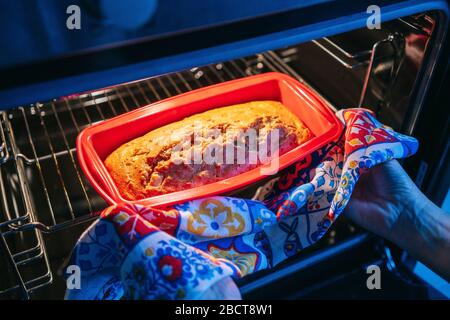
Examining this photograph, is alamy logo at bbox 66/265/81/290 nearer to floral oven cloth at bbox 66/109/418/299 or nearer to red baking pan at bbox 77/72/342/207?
floral oven cloth at bbox 66/109/418/299

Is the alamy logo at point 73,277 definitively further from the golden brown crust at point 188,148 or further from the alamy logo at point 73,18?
the alamy logo at point 73,18

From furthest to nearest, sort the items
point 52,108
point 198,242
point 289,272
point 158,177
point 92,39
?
point 52,108, point 289,272, point 158,177, point 198,242, point 92,39

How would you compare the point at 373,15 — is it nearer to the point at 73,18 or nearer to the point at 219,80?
the point at 73,18

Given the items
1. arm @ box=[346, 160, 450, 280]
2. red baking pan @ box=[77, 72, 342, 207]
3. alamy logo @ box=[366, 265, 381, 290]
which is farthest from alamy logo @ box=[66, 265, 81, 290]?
alamy logo @ box=[366, 265, 381, 290]

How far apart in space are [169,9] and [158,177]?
0.38m

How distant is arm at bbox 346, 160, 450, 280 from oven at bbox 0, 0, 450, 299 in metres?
0.13

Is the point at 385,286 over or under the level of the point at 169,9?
under

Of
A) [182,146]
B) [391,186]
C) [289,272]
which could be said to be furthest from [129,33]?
[289,272]

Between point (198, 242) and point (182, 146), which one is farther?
point (182, 146)

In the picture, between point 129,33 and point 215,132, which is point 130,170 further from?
point 129,33

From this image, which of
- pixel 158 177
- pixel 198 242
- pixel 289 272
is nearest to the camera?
pixel 198 242

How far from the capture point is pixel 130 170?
910 millimetres

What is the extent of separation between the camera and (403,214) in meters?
0.93

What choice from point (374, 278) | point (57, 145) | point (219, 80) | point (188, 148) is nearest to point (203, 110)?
point (188, 148)
